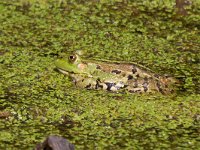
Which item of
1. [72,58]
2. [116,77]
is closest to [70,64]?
[72,58]

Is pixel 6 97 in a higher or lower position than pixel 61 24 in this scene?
lower

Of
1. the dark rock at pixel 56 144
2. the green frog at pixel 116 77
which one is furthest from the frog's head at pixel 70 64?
the dark rock at pixel 56 144

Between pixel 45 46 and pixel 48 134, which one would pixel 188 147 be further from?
A: pixel 45 46

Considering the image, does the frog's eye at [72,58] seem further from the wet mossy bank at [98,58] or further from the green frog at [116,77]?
the wet mossy bank at [98,58]

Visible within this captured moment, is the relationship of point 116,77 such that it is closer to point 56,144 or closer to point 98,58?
point 98,58

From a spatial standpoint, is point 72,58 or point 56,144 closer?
point 56,144

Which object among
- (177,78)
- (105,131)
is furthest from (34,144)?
(177,78)

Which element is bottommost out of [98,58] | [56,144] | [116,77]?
[56,144]
